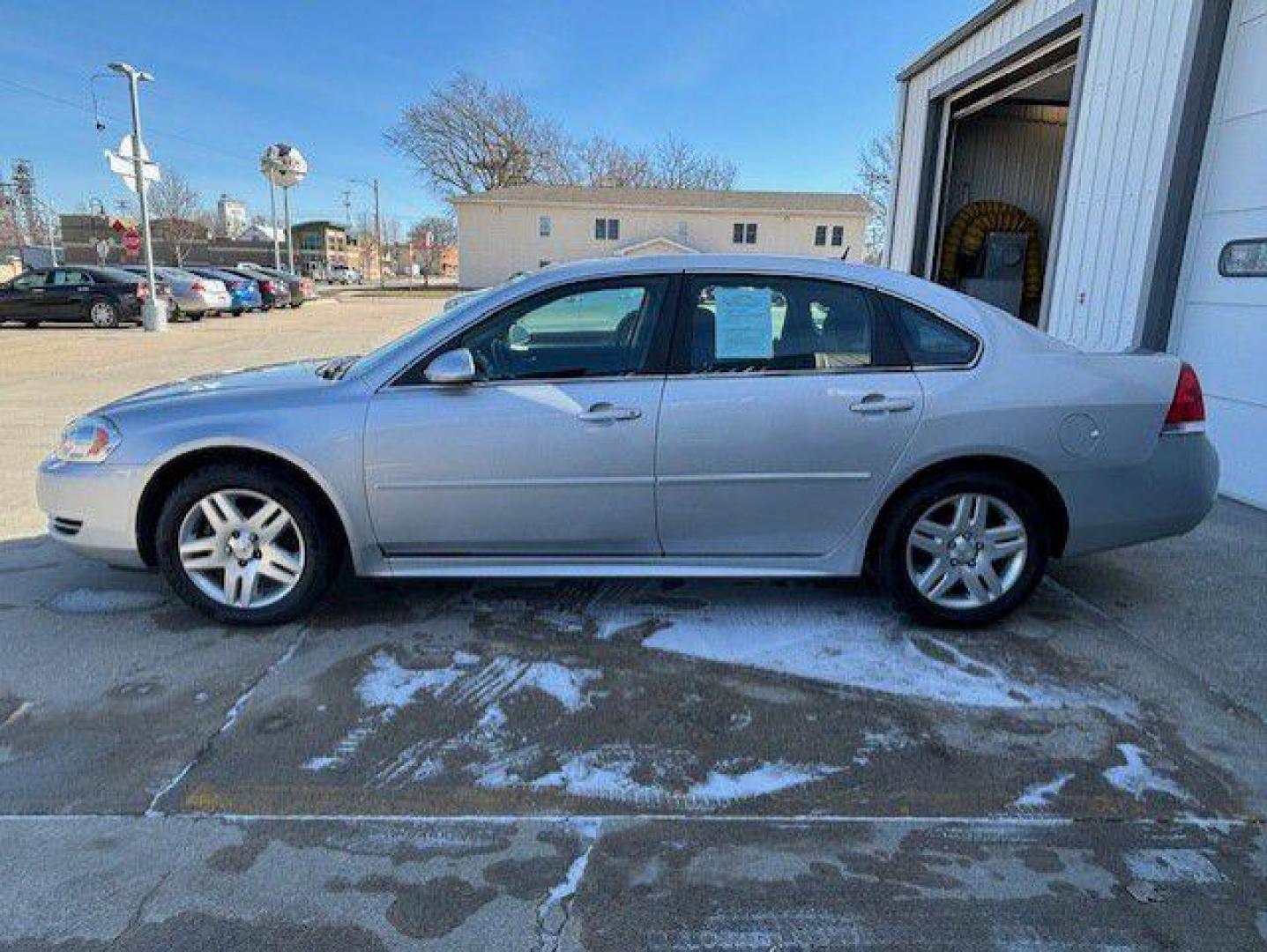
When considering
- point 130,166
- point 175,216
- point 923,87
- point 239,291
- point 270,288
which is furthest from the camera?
point 175,216

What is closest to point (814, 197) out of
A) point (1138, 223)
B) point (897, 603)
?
point (1138, 223)

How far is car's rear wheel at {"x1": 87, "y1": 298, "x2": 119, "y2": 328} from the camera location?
766 inches

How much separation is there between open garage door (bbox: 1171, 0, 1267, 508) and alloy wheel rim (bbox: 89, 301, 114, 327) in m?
21.1

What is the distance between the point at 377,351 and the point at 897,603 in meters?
2.54

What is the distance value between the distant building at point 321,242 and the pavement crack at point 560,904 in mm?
96354

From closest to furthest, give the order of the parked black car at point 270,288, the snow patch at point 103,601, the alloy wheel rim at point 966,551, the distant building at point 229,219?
the alloy wheel rim at point 966,551, the snow patch at point 103,601, the parked black car at point 270,288, the distant building at point 229,219

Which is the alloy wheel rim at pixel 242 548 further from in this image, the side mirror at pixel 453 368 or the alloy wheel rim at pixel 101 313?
the alloy wheel rim at pixel 101 313

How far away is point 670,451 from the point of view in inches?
134

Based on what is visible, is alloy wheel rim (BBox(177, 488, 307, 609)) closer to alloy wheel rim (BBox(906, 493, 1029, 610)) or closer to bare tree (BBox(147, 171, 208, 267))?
alloy wheel rim (BBox(906, 493, 1029, 610))

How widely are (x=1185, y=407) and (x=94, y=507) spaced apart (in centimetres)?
459

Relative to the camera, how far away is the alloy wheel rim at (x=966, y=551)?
3574mm

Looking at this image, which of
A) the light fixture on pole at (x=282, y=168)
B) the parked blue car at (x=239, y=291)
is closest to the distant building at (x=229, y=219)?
the light fixture on pole at (x=282, y=168)

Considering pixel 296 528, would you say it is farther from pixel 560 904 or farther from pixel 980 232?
pixel 980 232

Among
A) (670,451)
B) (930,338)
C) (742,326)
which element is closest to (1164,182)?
(930,338)
